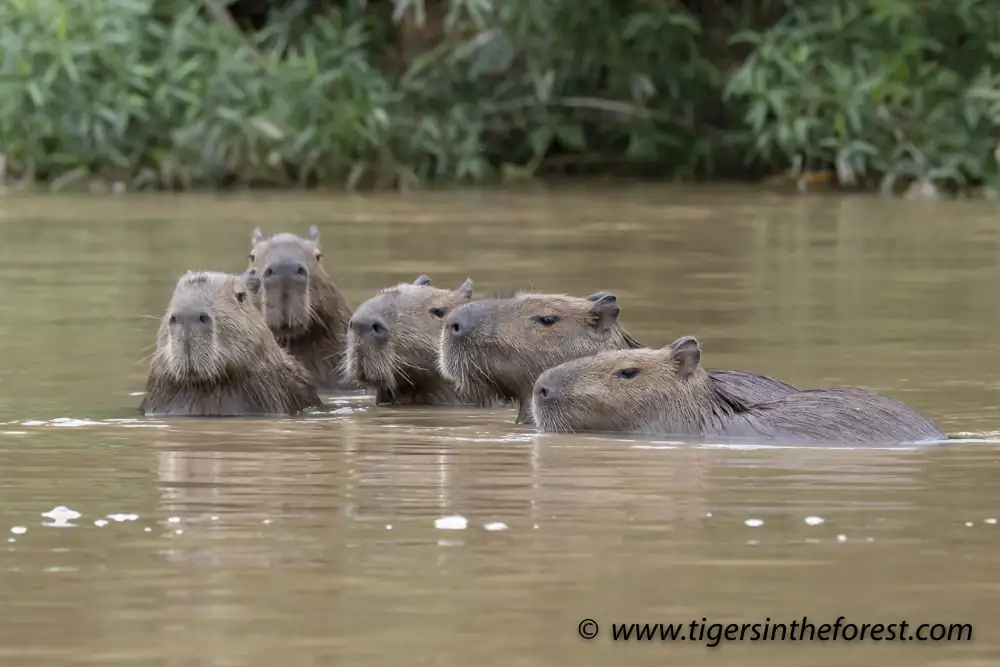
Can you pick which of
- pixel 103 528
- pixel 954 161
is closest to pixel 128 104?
pixel 954 161

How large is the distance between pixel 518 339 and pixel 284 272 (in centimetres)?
147

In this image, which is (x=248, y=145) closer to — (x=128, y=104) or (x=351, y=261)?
(x=128, y=104)

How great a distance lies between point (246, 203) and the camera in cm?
1859

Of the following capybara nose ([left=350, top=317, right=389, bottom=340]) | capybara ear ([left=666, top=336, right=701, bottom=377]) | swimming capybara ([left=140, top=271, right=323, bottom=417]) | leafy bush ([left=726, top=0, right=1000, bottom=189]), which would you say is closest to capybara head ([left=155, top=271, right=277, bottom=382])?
swimming capybara ([left=140, top=271, right=323, bottom=417])

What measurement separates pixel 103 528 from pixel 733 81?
1509cm

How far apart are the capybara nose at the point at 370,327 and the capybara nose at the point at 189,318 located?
2.67ft

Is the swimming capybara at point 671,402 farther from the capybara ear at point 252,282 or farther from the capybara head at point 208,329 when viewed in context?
the capybara ear at point 252,282

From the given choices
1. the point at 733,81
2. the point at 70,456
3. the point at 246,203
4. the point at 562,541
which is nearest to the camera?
the point at 562,541

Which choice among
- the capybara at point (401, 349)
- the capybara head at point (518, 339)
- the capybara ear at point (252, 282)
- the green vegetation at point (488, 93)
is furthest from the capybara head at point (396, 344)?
the green vegetation at point (488, 93)

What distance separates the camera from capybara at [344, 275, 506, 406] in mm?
8367

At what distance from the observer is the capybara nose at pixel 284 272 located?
8961mm

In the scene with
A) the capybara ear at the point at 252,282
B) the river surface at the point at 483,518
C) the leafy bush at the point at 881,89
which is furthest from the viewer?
the leafy bush at the point at 881,89

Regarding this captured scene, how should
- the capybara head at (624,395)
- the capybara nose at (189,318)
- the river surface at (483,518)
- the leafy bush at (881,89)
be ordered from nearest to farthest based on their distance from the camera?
1. the river surface at (483,518)
2. the capybara head at (624,395)
3. the capybara nose at (189,318)
4. the leafy bush at (881,89)

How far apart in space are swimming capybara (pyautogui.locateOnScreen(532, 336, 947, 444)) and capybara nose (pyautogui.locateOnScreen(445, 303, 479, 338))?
1.61 feet
